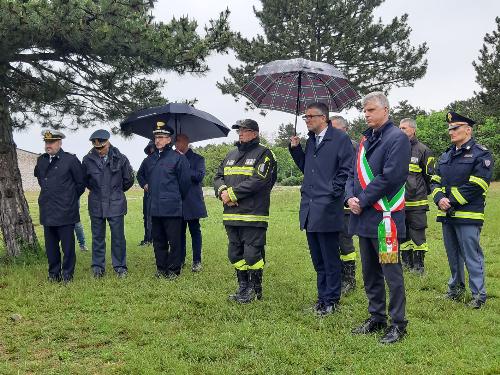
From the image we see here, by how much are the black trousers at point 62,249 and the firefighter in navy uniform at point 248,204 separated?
7.36 ft

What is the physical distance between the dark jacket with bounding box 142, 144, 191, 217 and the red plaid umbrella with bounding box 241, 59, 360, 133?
1.48m

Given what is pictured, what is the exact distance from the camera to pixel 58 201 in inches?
259

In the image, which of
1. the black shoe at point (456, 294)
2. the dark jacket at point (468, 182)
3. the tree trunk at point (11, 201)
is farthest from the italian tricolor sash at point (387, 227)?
the tree trunk at point (11, 201)

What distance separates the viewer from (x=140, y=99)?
8047 millimetres

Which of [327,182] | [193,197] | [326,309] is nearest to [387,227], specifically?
[327,182]

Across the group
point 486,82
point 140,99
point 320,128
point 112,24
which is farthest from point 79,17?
point 486,82

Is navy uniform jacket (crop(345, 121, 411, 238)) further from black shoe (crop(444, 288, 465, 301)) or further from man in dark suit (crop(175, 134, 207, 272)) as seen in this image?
man in dark suit (crop(175, 134, 207, 272))

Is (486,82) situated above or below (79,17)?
above

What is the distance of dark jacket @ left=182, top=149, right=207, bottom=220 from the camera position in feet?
24.4

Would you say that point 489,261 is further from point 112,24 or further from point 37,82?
point 37,82

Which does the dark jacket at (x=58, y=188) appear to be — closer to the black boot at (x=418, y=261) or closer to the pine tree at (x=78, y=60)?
the pine tree at (x=78, y=60)

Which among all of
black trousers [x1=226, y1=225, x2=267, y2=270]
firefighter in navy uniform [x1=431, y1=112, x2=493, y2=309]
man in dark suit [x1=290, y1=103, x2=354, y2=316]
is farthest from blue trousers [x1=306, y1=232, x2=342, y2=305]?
firefighter in navy uniform [x1=431, y1=112, x2=493, y2=309]

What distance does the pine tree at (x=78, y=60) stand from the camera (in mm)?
6012

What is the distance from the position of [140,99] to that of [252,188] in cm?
333
